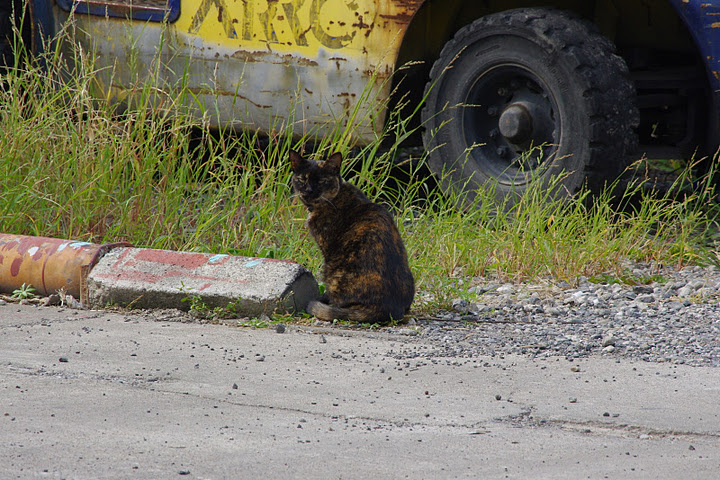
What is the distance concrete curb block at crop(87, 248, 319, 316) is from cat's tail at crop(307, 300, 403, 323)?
109 mm

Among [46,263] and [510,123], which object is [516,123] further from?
[46,263]

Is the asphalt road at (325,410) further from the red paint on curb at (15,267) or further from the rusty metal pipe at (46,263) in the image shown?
the red paint on curb at (15,267)

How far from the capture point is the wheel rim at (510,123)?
507 cm

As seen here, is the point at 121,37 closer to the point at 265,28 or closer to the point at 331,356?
the point at 265,28

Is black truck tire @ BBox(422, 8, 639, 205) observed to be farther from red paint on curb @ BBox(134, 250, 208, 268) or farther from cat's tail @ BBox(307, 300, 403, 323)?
red paint on curb @ BBox(134, 250, 208, 268)

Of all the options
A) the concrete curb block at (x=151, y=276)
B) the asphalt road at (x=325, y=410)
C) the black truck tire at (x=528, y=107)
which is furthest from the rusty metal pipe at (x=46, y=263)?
the black truck tire at (x=528, y=107)

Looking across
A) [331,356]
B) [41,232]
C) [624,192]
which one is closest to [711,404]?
[331,356]

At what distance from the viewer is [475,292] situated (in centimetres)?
434

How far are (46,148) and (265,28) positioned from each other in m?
1.49

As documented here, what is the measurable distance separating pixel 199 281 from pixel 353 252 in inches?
24.8

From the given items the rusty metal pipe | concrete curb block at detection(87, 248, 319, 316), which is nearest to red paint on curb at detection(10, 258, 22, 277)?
the rusty metal pipe

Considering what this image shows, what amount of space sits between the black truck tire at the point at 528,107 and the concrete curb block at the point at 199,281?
1.47 meters

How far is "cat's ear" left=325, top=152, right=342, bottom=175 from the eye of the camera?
4.18 metres

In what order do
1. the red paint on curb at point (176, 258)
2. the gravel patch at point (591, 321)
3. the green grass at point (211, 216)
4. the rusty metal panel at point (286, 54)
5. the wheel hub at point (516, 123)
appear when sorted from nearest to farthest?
the gravel patch at point (591, 321) < the red paint on curb at point (176, 258) < the green grass at point (211, 216) < the wheel hub at point (516, 123) < the rusty metal panel at point (286, 54)
